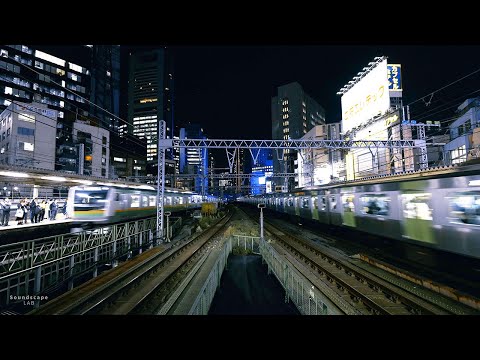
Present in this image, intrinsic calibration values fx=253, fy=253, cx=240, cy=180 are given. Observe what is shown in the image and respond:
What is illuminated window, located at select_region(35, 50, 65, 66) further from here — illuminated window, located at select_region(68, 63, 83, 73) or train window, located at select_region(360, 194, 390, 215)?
train window, located at select_region(360, 194, 390, 215)

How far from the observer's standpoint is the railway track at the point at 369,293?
5.57 metres

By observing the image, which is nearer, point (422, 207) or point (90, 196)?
point (422, 207)

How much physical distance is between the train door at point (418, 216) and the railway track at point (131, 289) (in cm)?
767

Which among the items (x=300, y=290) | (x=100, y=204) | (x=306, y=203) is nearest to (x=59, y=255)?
(x=100, y=204)

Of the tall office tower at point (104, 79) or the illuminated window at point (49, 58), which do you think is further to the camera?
the tall office tower at point (104, 79)

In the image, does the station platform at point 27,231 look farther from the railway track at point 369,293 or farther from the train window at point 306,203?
the train window at point 306,203

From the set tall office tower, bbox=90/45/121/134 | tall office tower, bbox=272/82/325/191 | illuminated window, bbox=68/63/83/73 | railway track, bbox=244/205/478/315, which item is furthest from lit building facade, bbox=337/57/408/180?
tall office tower, bbox=90/45/121/134

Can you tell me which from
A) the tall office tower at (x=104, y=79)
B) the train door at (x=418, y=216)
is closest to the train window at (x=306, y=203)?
the train door at (x=418, y=216)

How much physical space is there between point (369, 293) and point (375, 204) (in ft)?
15.2

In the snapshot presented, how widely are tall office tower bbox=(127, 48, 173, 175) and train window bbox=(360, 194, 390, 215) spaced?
5125 inches

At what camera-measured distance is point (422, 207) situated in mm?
7824

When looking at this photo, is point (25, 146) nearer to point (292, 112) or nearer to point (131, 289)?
point (131, 289)

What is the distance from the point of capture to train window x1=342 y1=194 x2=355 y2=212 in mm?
12000

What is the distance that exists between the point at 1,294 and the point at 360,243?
46.4 ft
